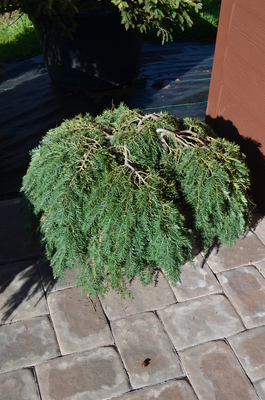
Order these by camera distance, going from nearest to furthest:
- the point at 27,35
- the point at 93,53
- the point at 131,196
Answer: the point at 131,196
the point at 93,53
the point at 27,35

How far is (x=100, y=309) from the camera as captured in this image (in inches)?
119

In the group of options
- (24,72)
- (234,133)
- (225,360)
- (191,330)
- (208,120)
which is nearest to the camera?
(225,360)

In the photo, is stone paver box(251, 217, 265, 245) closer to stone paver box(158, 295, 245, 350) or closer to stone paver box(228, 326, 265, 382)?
stone paver box(158, 295, 245, 350)

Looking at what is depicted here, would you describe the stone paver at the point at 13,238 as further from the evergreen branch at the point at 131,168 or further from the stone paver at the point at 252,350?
the stone paver at the point at 252,350

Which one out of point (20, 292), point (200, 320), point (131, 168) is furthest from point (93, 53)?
point (200, 320)

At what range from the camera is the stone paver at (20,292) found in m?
2.99

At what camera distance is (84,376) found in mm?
2605

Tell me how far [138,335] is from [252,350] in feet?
2.75

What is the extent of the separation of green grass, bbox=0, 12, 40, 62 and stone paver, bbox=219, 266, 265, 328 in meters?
5.41

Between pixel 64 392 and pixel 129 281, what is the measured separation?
1007 mm

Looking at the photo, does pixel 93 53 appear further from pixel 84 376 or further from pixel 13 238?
pixel 84 376

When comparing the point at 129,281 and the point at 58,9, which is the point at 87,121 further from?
the point at 58,9

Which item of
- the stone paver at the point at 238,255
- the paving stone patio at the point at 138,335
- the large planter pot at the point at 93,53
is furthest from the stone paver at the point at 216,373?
the large planter pot at the point at 93,53

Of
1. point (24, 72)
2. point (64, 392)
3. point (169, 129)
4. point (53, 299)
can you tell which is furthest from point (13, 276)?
point (24, 72)
